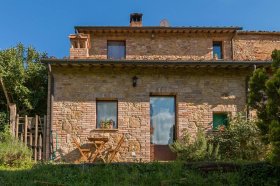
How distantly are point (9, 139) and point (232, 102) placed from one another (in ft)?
23.9

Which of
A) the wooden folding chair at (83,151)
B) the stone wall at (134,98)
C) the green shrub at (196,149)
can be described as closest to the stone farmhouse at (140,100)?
the stone wall at (134,98)

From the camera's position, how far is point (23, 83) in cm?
1720

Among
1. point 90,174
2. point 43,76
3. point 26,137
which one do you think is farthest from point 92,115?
point 43,76

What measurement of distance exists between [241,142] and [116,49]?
671 centimetres

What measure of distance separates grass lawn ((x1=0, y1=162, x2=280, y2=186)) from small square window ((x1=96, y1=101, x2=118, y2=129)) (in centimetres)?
363

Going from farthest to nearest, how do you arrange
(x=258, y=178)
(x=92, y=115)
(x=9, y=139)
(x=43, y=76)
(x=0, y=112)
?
(x=43, y=76) → (x=0, y=112) → (x=92, y=115) → (x=9, y=139) → (x=258, y=178)

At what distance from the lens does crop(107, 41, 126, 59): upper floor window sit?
16297 mm

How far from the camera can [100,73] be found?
43.6 ft

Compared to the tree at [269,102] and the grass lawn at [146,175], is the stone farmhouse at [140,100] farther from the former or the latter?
the tree at [269,102]

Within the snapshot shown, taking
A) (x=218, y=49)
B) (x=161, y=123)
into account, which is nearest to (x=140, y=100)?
(x=161, y=123)

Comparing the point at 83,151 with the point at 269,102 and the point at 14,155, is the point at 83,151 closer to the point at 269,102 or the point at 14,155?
the point at 14,155

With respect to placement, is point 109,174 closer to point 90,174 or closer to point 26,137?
point 90,174

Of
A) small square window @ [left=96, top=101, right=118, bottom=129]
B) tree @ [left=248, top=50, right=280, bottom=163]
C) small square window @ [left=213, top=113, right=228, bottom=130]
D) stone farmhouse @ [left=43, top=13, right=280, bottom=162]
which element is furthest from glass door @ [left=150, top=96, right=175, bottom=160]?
tree @ [left=248, top=50, right=280, bottom=163]

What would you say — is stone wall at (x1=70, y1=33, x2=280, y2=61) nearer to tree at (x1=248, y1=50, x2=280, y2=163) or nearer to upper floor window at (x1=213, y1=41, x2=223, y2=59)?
upper floor window at (x1=213, y1=41, x2=223, y2=59)
